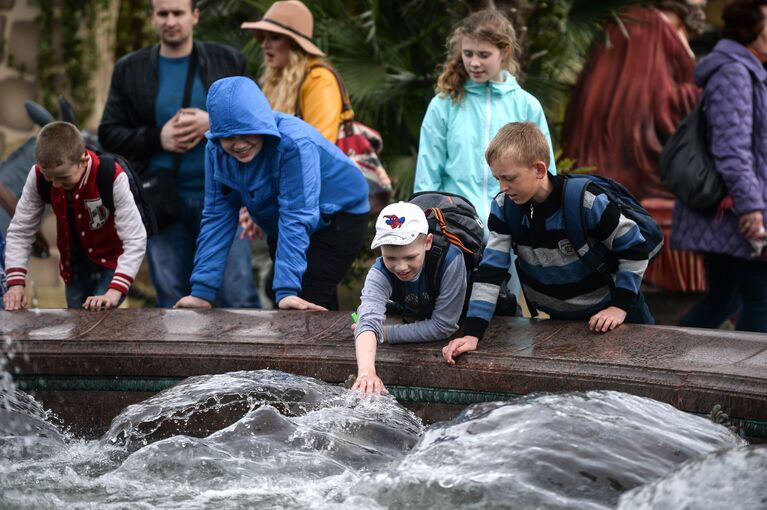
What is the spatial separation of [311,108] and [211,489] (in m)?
2.76

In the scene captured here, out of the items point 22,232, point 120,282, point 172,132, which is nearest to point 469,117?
point 172,132

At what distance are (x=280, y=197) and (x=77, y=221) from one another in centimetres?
98

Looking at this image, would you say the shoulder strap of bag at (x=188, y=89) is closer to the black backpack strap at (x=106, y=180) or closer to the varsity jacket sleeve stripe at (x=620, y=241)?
the black backpack strap at (x=106, y=180)

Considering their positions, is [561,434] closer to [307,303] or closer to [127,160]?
[307,303]

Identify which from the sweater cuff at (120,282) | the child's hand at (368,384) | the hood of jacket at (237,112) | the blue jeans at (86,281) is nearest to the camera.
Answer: the child's hand at (368,384)

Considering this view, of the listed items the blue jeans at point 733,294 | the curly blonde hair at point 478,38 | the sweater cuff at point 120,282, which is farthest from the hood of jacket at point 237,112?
the blue jeans at point 733,294

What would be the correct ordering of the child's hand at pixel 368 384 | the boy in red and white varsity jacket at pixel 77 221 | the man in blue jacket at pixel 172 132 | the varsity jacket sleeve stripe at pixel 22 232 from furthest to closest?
1. the man in blue jacket at pixel 172 132
2. the varsity jacket sleeve stripe at pixel 22 232
3. the boy in red and white varsity jacket at pixel 77 221
4. the child's hand at pixel 368 384

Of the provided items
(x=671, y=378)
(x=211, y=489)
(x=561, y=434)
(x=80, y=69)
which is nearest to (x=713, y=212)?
(x=671, y=378)

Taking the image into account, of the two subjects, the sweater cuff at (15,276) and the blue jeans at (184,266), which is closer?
the sweater cuff at (15,276)

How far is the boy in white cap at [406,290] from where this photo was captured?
187 inches

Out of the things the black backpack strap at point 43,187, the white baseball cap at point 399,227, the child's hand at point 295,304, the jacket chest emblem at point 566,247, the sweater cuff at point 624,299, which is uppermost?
the white baseball cap at point 399,227

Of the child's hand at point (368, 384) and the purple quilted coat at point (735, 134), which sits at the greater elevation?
the purple quilted coat at point (735, 134)

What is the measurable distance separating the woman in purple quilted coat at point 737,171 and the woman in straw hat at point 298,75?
6.09 ft

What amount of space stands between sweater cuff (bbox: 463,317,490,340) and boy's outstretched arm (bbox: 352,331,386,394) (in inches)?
14.0
